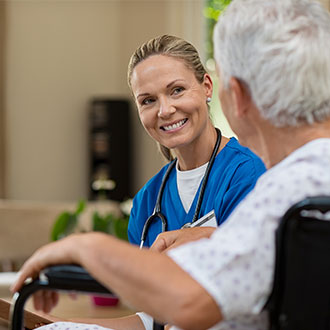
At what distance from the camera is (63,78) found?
24.9 ft

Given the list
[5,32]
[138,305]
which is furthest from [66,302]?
[138,305]

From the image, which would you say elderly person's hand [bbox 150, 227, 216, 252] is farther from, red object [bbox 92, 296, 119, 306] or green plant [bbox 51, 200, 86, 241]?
red object [bbox 92, 296, 119, 306]

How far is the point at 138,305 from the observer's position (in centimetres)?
104

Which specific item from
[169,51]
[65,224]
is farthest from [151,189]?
[65,224]

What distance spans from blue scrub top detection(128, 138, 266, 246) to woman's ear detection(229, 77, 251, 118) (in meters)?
0.58

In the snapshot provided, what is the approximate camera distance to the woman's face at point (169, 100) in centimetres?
198

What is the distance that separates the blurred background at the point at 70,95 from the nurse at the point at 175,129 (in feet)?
16.6

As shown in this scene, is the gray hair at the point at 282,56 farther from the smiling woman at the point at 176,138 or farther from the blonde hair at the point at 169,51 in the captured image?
the blonde hair at the point at 169,51

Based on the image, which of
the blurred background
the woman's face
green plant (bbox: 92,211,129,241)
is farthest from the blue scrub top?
the blurred background

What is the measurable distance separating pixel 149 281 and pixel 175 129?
104 cm

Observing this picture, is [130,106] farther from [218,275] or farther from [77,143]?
[218,275]

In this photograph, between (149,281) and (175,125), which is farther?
(175,125)

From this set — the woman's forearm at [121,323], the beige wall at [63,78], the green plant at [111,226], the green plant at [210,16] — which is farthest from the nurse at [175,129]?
the beige wall at [63,78]

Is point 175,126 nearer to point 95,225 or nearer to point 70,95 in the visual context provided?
point 95,225
